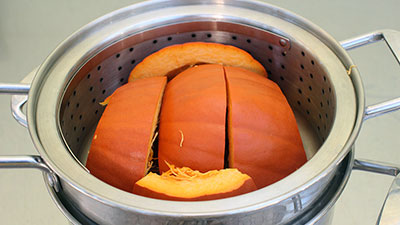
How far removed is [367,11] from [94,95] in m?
0.79

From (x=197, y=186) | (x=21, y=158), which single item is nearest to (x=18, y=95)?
(x=21, y=158)

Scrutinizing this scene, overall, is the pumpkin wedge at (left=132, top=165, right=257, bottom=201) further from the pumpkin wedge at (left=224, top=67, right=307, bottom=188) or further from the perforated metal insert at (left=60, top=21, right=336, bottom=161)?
the perforated metal insert at (left=60, top=21, right=336, bottom=161)

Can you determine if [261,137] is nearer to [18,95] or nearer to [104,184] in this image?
[104,184]

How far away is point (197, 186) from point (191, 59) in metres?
0.23

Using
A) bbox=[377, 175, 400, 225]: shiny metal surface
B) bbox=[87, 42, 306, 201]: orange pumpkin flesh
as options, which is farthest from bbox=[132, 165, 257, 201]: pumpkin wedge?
bbox=[377, 175, 400, 225]: shiny metal surface

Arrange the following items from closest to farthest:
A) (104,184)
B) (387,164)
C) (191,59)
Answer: (104,184) < (387,164) < (191,59)

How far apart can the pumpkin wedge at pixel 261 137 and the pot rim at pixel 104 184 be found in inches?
2.6

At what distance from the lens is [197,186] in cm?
46

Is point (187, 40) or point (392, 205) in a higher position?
point (187, 40)

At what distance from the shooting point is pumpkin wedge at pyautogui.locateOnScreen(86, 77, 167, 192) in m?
0.52

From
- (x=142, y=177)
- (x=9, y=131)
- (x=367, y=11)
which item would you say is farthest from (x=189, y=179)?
(x=367, y=11)

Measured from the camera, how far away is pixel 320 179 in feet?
1.42

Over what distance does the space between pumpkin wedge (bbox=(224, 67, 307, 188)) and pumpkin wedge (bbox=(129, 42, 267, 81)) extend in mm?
85

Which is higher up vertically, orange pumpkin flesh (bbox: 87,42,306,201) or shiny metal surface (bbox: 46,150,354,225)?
orange pumpkin flesh (bbox: 87,42,306,201)
